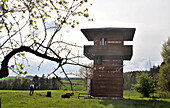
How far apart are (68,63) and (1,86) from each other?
→ 5505 cm

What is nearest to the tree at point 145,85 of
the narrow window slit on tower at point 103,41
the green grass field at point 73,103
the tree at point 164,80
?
the tree at point 164,80

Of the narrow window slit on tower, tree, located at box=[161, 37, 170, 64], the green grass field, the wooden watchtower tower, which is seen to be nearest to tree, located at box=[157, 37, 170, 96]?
tree, located at box=[161, 37, 170, 64]

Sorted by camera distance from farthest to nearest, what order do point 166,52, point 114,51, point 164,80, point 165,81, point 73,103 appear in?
point 166,52, point 164,80, point 165,81, point 114,51, point 73,103

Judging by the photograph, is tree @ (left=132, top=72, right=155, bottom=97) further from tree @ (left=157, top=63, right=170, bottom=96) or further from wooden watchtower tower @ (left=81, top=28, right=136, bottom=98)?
wooden watchtower tower @ (left=81, top=28, right=136, bottom=98)

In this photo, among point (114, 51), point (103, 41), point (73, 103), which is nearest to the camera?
point (73, 103)

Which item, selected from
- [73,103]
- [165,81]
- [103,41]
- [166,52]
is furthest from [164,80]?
[73,103]

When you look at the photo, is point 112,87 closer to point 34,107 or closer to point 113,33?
point 113,33

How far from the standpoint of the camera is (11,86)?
53.8 metres

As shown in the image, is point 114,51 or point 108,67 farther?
point 108,67

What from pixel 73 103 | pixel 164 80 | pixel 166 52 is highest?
pixel 166 52

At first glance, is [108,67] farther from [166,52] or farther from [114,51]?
→ [166,52]

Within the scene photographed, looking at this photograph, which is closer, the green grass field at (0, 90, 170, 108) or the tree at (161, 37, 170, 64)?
→ the green grass field at (0, 90, 170, 108)

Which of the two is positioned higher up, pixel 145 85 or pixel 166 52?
pixel 166 52

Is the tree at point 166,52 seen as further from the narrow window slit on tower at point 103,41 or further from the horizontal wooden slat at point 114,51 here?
the narrow window slit on tower at point 103,41
